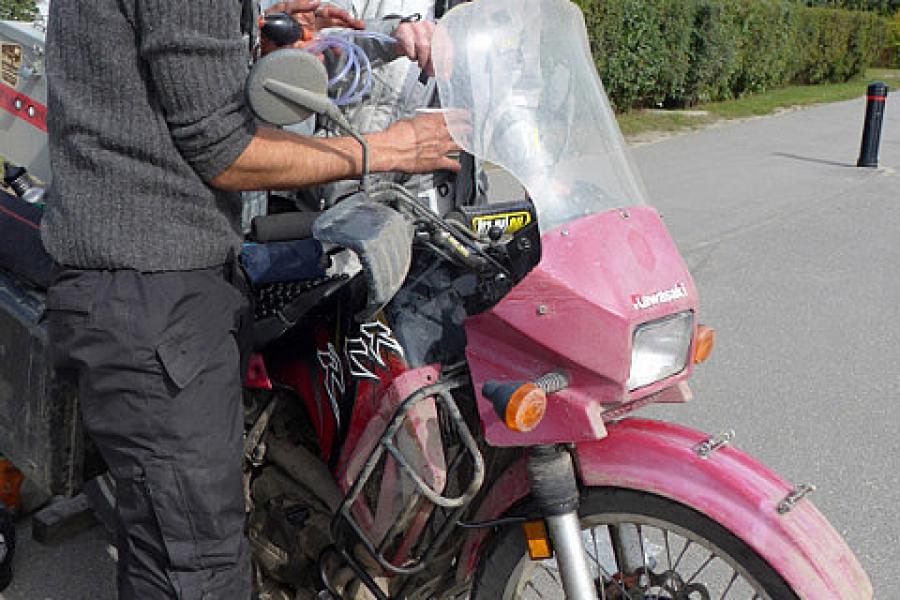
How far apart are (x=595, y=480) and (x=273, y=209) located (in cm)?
140

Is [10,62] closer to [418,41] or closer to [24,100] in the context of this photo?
[24,100]

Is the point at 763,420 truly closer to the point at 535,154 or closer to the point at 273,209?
the point at 273,209

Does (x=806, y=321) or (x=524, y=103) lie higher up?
(x=524, y=103)

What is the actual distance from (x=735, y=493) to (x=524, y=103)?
0.86 m

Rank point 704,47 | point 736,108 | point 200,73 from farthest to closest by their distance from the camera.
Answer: point 736,108 < point 704,47 < point 200,73

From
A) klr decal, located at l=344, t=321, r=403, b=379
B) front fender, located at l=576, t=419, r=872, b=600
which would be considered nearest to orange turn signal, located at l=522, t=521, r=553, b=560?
front fender, located at l=576, t=419, r=872, b=600

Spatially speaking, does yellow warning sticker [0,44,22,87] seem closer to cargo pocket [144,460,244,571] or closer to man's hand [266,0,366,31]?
man's hand [266,0,366,31]

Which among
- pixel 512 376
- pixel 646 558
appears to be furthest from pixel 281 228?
pixel 646 558

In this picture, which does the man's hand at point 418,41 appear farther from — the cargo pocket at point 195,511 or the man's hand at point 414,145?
the cargo pocket at point 195,511

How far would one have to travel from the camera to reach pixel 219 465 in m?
2.03

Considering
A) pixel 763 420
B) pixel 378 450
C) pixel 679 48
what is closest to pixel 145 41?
pixel 378 450

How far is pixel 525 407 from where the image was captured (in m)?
1.71

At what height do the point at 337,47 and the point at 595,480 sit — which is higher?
the point at 337,47

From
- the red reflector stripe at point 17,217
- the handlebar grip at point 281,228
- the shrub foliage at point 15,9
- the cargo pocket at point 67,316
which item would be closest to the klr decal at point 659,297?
the handlebar grip at point 281,228
